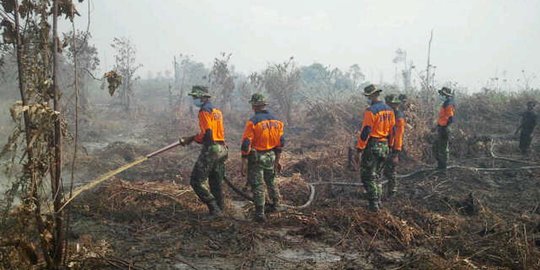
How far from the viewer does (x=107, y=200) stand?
6383 mm

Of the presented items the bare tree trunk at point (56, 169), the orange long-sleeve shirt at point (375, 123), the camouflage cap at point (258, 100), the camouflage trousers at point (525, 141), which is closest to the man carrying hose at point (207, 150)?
the camouflage cap at point (258, 100)

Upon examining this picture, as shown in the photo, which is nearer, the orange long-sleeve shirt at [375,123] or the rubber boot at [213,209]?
the rubber boot at [213,209]

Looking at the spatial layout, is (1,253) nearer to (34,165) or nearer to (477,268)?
(34,165)

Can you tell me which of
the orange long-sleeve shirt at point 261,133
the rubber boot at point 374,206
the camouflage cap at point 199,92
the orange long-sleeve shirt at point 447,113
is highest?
the camouflage cap at point 199,92

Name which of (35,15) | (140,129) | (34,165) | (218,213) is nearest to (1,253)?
(34,165)

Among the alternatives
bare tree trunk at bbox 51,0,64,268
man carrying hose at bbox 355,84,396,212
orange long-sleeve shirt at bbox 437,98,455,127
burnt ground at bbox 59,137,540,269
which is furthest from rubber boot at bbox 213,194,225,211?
orange long-sleeve shirt at bbox 437,98,455,127

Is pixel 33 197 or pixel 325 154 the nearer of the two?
pixel 33 197

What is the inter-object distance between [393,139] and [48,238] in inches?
234

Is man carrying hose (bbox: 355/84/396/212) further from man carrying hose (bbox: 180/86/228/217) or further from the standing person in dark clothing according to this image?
the standing person in dark clothing

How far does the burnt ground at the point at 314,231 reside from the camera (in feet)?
14.7

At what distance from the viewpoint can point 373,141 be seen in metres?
6.54

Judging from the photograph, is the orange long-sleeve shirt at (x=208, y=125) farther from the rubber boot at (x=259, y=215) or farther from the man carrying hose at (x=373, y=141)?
the man carrying hose at (x=373, y=141)

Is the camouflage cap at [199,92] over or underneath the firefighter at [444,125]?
over

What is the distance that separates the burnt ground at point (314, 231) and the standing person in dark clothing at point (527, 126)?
3286mm
